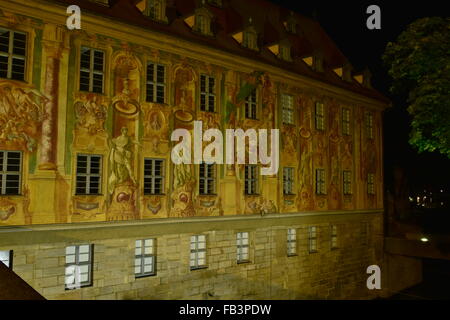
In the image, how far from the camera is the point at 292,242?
17406 mm

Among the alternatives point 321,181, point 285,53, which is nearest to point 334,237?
point 321,181

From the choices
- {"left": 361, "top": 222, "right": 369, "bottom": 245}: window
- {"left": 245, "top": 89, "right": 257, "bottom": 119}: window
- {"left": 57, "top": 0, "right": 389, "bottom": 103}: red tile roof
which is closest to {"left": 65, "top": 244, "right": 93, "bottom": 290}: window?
{"left": 57, "top": 0, "right": 389, "bottom": 103}: red tile roof

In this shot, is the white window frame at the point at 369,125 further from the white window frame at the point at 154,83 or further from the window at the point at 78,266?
the window at the point at 78,266

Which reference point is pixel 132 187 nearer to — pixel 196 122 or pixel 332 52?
pixel 196 122

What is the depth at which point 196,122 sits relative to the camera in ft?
47.2

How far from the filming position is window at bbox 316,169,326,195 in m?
18.7

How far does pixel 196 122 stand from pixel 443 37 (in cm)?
892

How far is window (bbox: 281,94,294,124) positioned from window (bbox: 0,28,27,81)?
1010 centimetres

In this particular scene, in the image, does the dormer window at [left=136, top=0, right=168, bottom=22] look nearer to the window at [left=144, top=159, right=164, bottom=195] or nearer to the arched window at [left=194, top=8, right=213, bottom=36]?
the arched window at [left=194, top=8, right=213, bottom=36]

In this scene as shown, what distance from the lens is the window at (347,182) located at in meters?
20.0

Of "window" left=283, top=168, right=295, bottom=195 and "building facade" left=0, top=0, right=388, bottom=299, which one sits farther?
"window" left=283, top=168, right=295, bottom=195

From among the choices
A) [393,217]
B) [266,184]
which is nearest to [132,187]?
[266,184]

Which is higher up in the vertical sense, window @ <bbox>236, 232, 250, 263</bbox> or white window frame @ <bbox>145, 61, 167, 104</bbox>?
white window frame @ <bbox>145, 61, 167, 104</bbox>

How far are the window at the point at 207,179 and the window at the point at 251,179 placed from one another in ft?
5.59
